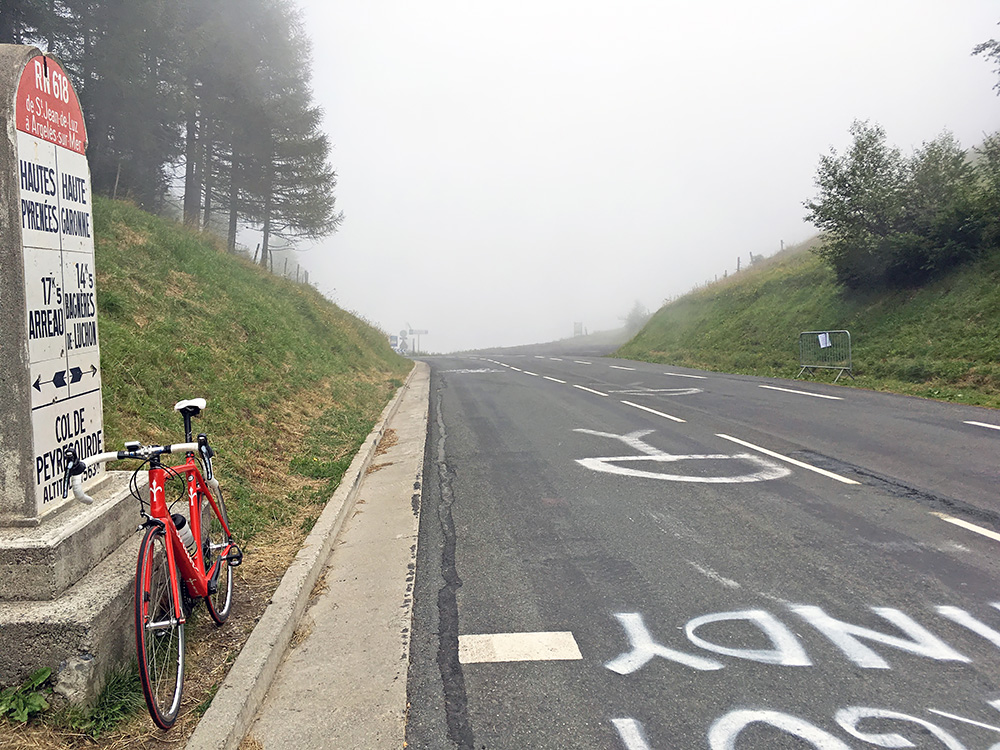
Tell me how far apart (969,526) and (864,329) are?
59.0 feet

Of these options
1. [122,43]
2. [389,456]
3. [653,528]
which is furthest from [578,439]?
[122,43]

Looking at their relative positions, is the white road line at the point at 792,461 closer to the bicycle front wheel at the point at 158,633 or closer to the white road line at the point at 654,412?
the white road line at the point at 654,412

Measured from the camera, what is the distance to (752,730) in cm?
293

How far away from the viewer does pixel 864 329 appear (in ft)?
70.6

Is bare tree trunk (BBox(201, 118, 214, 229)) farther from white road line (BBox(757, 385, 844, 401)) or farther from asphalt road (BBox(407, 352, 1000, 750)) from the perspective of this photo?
asphalt road (BBox(407, 352, 1000, 750))

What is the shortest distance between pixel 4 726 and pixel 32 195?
8.21ft

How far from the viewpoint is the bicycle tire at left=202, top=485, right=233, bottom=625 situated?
13.0 feet

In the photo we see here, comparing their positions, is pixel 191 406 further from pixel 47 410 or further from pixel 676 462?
pixel 676 462

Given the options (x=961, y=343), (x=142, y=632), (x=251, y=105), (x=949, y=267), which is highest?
(x=251, y=105)

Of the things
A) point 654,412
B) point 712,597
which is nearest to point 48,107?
point 712,597

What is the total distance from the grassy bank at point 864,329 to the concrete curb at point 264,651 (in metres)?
13.7

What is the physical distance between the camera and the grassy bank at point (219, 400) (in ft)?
11.0

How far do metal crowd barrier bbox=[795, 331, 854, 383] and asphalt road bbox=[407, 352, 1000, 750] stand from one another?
11.1 metres

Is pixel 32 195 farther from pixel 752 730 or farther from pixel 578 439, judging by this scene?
pixel 578 439
